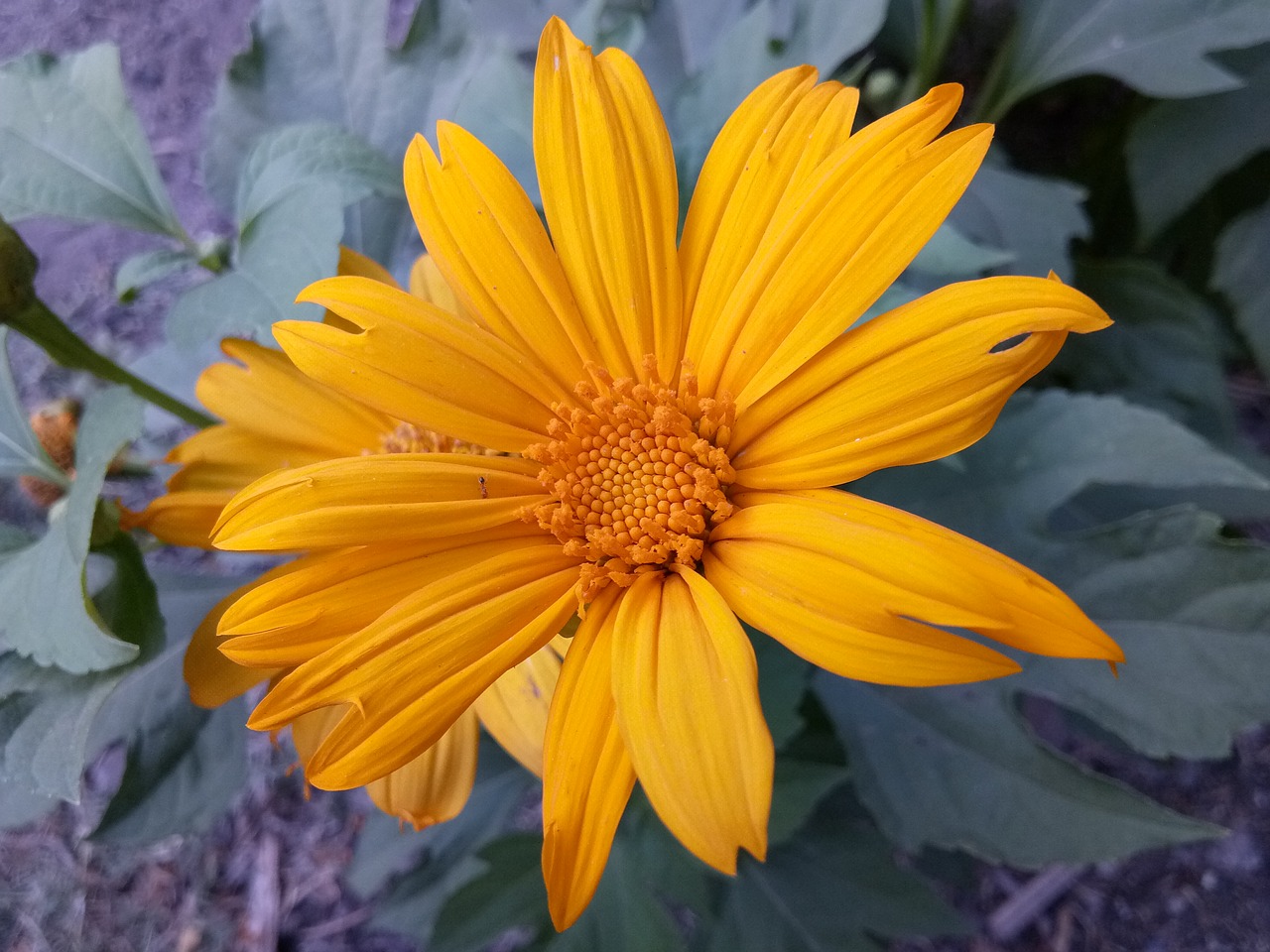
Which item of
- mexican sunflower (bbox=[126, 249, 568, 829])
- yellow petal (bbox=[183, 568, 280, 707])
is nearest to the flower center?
mexican sunflower (bbox=[126, 249, 568, 829])

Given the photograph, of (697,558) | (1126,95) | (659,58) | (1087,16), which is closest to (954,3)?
(1087,16)

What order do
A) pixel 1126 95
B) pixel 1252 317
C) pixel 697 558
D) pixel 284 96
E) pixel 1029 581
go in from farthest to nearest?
pixel 1126 95, pixel 1252 317, pixel 284 96, pixel 697 558, pixel 1029 581

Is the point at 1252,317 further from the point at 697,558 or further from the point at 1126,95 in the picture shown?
the point at 697,558

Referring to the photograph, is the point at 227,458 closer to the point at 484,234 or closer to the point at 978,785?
the point at 484,234

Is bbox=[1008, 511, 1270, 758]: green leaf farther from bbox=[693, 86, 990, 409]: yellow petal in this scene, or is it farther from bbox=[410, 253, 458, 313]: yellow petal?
bbox=[410, 253, 458, 313]: yellow petal

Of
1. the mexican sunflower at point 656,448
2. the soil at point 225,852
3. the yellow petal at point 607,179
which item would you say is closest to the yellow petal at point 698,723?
the mexican sunflower at point 656,448

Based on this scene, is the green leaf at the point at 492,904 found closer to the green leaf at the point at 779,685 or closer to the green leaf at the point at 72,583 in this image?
the green leaf at the point at 779,685
